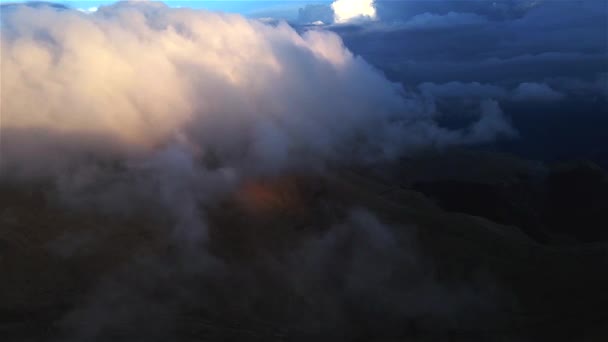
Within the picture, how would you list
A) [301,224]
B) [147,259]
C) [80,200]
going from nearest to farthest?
1. [147,259]
2. [80,200]
3. [301,224]

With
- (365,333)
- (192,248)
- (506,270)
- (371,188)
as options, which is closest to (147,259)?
(192,248)

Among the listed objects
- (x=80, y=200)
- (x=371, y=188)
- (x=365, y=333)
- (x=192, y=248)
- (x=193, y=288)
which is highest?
(x=371, y=188)

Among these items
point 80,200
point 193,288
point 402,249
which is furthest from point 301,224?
point 80,200

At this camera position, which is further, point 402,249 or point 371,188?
point 371,188

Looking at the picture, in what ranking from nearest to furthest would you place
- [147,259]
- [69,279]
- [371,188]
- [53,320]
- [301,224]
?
[53,320] < [69,279] < [147,259] < [301,224] < [371,188]

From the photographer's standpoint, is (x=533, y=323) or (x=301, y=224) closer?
(x=533, y=323)

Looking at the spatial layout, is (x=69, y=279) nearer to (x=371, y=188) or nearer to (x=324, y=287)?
(x=324, y=287)

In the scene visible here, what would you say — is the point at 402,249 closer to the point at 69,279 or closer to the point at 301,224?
the point at 301,224

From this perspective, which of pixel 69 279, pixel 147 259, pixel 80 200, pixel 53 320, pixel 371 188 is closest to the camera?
pixel 53 320

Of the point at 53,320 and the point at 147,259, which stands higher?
the point at 147,259
